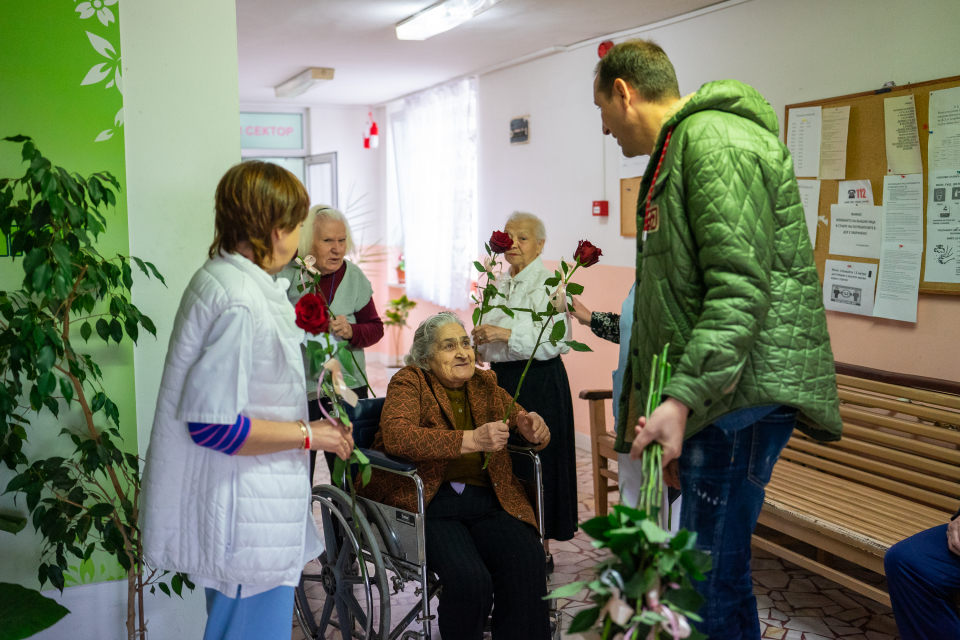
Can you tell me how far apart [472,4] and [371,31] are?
105 cm

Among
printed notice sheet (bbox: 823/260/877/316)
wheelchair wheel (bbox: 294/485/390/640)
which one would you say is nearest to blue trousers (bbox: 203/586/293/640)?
wheelchair wheel (bbox: 294/485/390/640)

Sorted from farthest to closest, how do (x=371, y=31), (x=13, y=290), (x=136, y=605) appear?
(x=371, y=31) < (x=136, y=605) < (x=13, y=290)

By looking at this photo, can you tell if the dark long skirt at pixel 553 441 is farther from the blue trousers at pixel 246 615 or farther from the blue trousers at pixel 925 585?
the blue trousers at pixel 246 615

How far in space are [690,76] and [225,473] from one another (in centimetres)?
355

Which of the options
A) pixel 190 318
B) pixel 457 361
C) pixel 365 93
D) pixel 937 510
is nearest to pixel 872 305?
Result: pixel 937 510

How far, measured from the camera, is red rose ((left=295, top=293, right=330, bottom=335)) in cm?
152

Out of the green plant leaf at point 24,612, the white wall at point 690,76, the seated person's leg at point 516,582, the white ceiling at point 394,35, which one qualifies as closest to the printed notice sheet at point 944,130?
the white wall at point 690,76

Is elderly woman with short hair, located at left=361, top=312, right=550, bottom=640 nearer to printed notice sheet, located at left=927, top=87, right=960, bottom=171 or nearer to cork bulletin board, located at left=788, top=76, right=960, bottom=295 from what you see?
cork bulletin board, located at left=788, top=76, right=960, bottom=295

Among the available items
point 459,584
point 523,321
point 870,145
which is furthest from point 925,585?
point 870,145

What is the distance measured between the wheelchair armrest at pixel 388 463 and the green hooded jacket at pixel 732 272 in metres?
0.90

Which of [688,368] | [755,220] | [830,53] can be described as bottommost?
[688,368]

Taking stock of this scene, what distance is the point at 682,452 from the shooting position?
1.46 meters

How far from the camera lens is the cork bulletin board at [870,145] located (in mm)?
3018

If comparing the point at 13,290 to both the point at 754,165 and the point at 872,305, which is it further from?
the point at 872,305
